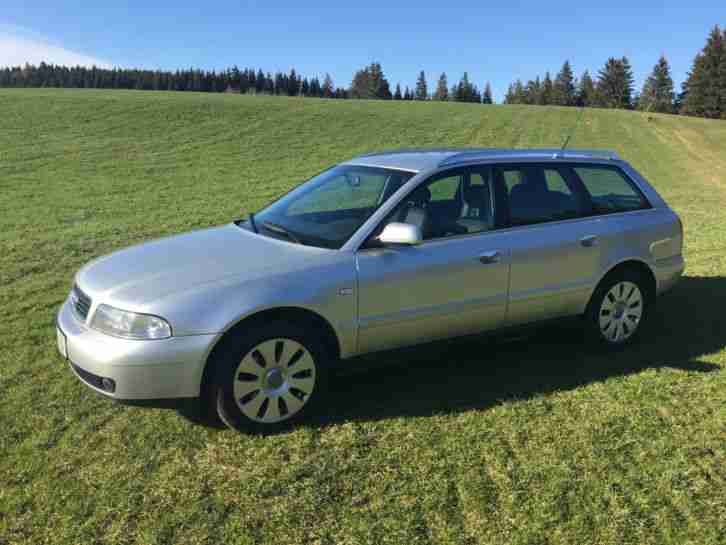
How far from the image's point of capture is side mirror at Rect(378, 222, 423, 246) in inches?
161

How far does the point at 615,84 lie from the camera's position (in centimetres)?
9144

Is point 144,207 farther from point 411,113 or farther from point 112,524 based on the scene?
point 411,113

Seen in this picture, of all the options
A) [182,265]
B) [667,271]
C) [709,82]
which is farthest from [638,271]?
[709,82]

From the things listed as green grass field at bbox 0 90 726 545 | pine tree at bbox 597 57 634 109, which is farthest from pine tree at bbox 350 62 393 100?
green grass field at bbox 0 90 726 545

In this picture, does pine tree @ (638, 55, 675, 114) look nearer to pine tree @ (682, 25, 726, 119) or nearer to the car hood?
pine tree @ (682, 25, 726, 119)

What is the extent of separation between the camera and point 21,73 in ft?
397

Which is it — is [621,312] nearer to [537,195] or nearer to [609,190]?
[609,190]

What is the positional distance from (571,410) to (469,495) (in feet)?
4.21

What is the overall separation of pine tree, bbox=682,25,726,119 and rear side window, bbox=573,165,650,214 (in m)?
75.1

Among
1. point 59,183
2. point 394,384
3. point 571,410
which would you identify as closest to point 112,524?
point 394,384

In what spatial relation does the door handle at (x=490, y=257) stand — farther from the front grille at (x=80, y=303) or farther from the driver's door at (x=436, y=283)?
the front grille at (x=80, y=303)

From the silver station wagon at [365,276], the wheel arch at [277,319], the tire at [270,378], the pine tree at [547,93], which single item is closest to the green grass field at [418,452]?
the tire at [270,378]

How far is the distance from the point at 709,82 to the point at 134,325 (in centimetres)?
8111

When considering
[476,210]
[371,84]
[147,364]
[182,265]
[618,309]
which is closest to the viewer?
[147,364]
